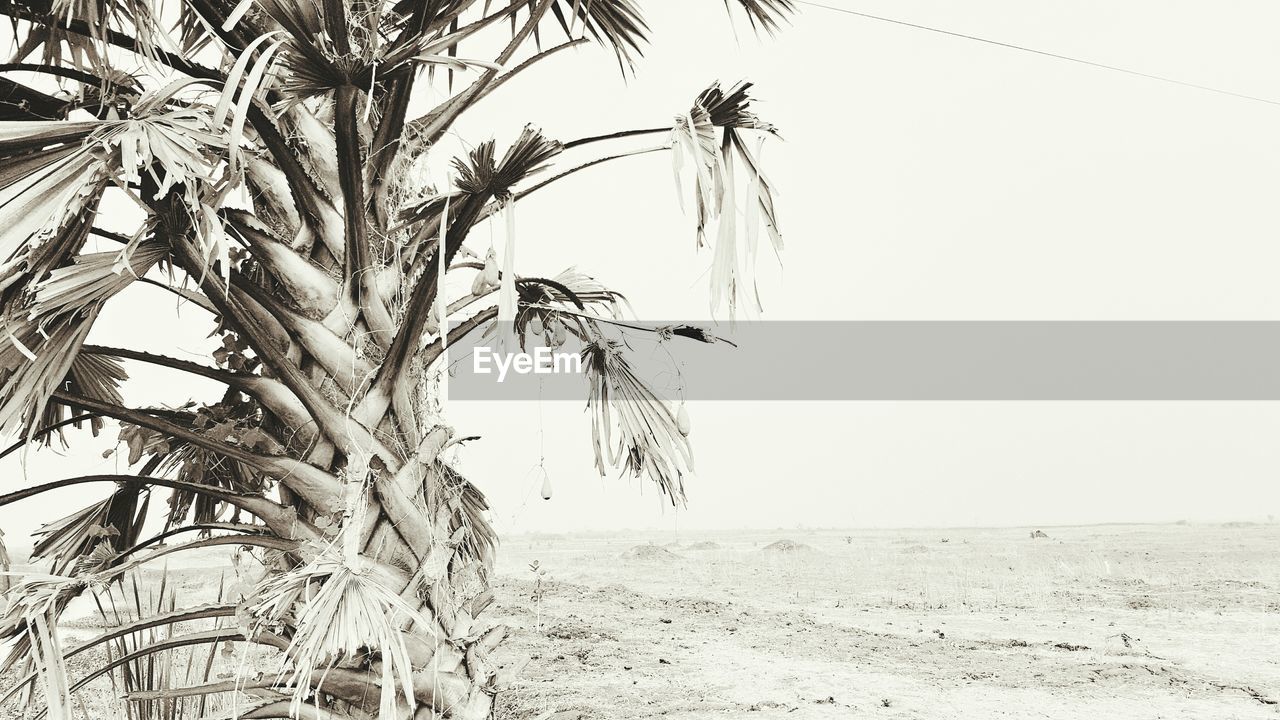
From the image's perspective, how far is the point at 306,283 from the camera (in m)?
2.42

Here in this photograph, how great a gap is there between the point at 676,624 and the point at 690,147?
609 centimetres

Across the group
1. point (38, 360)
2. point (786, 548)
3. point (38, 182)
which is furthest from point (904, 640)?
point (786, 548)

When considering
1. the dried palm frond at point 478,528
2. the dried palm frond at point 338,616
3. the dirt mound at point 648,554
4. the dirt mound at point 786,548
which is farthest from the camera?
the dirt mound at point 786,548

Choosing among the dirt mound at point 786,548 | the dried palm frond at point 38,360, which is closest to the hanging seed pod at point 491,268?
the dried palm frond at point 38,360

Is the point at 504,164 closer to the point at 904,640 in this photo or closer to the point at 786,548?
the point at 904,640

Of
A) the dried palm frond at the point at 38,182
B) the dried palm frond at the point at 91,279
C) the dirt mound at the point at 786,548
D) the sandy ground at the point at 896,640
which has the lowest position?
the dirt mound at the point at 786,548

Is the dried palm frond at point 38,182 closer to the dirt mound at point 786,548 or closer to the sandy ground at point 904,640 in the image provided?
the sandy ground at point 904,640

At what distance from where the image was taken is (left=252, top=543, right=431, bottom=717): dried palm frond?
2.00 meters

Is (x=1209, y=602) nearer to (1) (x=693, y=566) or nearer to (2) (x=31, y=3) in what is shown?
(1) (x=693, y=566)

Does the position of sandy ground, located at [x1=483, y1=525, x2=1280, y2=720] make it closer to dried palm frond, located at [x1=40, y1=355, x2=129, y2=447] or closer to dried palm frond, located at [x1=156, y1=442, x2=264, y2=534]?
dried palm frond, located at [x1=156, y1=442, x2=264, y2=534]

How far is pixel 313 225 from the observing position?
2518mm

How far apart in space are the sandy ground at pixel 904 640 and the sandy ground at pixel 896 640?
24 mm

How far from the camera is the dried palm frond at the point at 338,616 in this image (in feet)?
6.57

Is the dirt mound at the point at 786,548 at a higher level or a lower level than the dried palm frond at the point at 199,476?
lower
